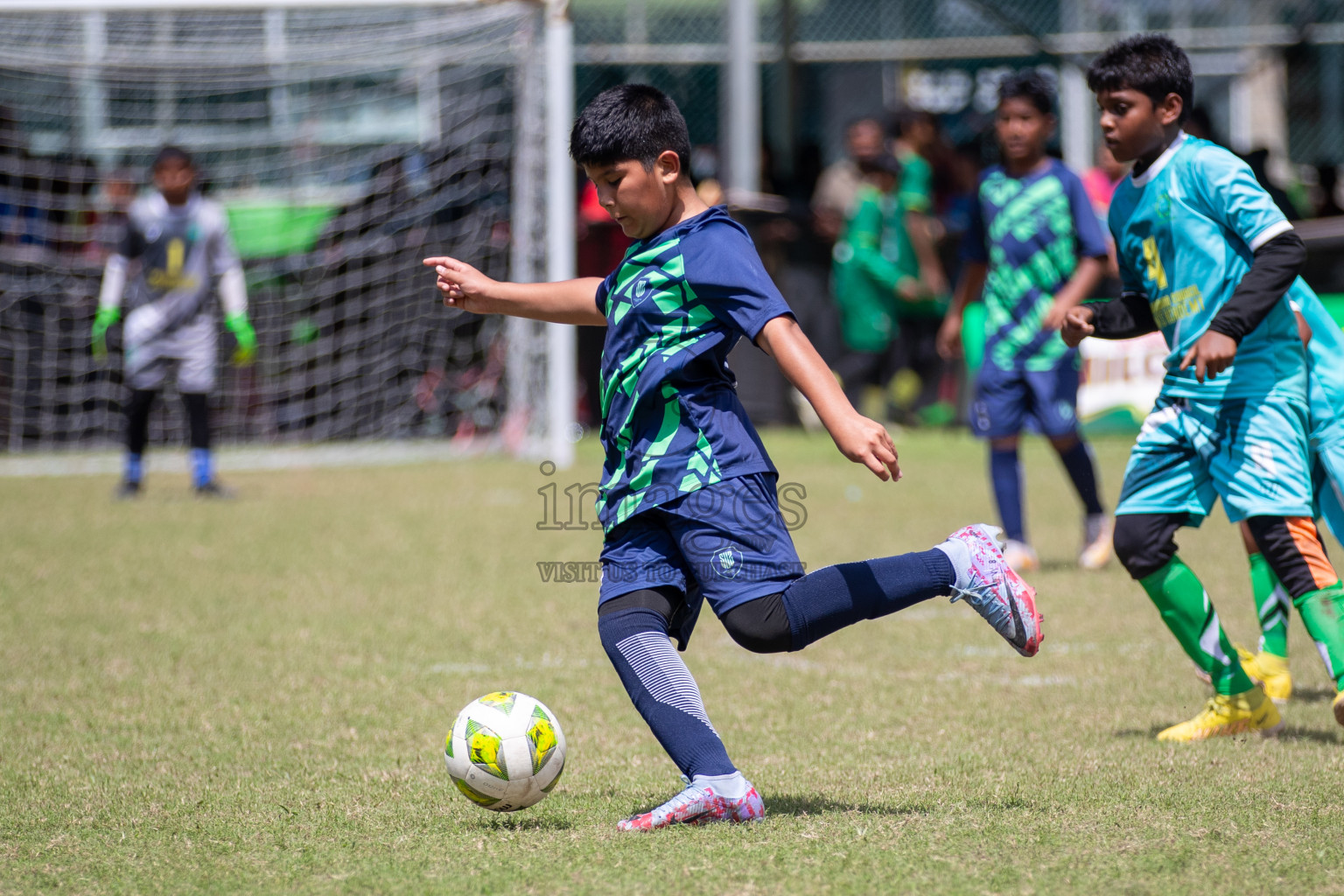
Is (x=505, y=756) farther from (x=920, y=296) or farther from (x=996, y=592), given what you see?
(x=920, y=296)

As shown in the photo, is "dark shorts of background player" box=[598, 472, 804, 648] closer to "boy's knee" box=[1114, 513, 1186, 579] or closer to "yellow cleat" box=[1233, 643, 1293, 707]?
"boy's knee" box=[1114, 513, 1186, 579]

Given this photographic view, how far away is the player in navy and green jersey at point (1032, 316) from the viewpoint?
650cm

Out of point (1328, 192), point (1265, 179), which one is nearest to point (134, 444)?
point (1265, 179)

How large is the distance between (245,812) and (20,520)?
5.77 metres

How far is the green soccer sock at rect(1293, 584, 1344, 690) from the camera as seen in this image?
354 cm

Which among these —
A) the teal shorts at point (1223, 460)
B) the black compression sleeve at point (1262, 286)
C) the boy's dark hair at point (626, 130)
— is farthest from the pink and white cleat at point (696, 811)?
the black compression sleeve at point (1262, 286)

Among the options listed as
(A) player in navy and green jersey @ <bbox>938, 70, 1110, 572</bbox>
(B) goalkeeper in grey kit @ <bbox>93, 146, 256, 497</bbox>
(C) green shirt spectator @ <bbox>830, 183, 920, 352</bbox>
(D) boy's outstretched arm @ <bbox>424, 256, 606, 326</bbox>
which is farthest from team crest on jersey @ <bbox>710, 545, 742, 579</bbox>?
(C) green shirt spectator @ <bbox>830, 183, 920, 352</bbox>

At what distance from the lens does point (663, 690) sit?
3.05 meters

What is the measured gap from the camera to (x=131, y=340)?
9.43 meters

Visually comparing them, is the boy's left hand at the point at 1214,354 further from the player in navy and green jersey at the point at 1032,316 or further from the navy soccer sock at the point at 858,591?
the player in navy and green jersey at the point at 1032,316

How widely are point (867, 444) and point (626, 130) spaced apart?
2.76 ft

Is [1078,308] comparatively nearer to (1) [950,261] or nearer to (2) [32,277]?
(1) [950,261]

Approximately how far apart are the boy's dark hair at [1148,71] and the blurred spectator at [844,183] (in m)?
7.91

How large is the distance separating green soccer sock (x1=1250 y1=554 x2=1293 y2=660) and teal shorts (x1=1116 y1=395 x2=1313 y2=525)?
628 mm
